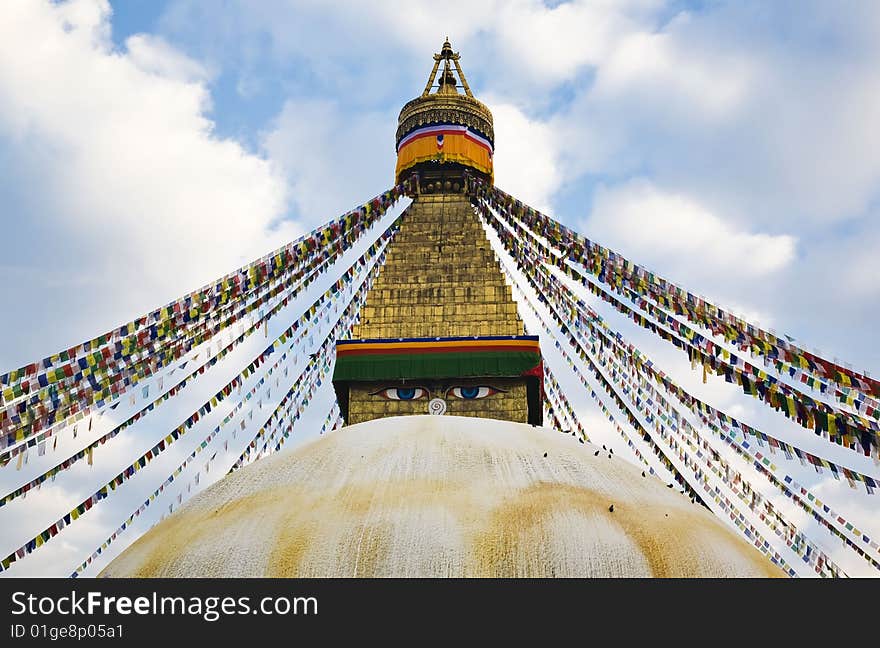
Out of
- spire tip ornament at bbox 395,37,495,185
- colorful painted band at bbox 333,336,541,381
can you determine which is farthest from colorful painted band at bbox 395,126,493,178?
colorful painted band at bbox 333,336,541,381

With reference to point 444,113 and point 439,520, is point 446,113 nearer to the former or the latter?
point 444,113

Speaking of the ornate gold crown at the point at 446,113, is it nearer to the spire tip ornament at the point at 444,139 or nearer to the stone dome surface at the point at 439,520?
the spire tip ornament at the point at 444,139

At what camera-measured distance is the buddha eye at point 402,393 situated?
36.7ft

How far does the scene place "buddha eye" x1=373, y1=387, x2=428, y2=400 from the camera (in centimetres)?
1119

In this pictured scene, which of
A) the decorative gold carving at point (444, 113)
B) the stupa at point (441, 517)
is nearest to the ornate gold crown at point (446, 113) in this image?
the decorative gold carving at point (444, 113)

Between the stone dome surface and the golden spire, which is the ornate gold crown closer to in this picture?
the golden spire

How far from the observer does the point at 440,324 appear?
11.6 m

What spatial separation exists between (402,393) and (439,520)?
6.77 m

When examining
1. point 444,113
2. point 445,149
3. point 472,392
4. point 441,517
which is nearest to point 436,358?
point 472,392

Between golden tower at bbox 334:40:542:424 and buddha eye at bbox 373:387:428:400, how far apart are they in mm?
14
